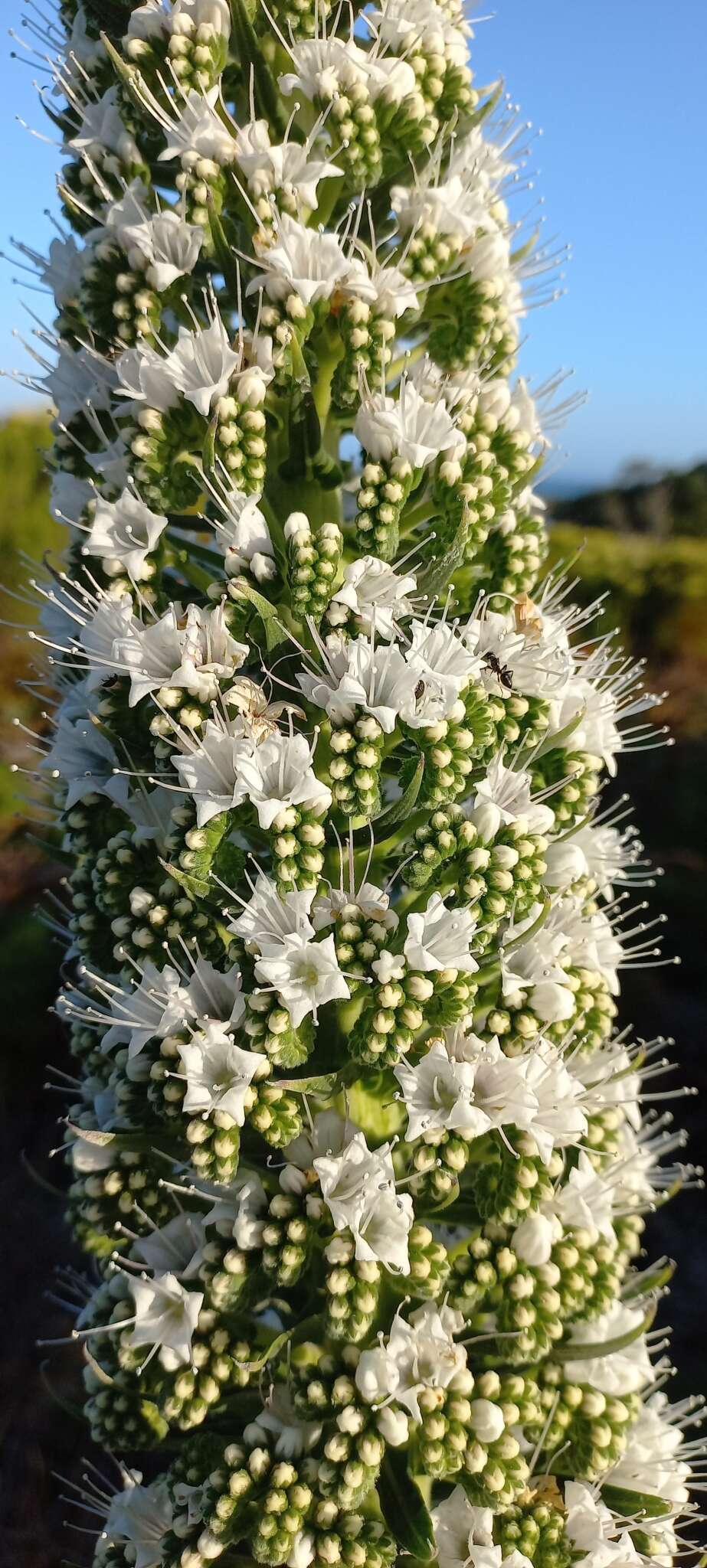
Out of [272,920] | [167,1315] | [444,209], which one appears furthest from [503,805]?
[444,209]

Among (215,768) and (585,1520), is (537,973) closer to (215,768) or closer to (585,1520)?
(215,768)

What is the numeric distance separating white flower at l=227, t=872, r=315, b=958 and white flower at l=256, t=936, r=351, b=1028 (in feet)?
0.09

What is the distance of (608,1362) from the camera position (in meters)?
3.75

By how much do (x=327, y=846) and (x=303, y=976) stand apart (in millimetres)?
557

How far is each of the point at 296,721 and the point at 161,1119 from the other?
4.79 ft

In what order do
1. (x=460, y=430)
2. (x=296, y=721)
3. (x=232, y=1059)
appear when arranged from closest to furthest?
(x=232, y=1059), (x=296, y=721), (x=460, y=430)

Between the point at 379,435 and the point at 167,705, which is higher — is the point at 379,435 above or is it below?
above

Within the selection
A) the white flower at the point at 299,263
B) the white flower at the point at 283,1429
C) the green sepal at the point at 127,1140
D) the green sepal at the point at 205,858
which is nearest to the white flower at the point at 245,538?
the white flower at the point at 299,263

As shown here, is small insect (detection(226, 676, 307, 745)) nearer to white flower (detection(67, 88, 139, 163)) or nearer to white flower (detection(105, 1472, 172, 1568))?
white flower (detection(67, 88, 139, 163))

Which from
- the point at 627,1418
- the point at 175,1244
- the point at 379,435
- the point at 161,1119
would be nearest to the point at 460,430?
the point at 379,435

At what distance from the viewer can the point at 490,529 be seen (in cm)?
404

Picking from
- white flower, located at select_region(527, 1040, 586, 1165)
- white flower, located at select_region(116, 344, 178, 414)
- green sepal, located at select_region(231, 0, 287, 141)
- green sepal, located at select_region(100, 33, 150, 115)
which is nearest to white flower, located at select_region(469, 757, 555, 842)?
white flower, located at select_region(527, 1040, 586, 1165)

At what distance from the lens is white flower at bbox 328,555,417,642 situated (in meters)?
3.37

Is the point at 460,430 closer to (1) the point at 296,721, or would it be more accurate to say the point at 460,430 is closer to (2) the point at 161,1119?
(1) the point at 296,721
